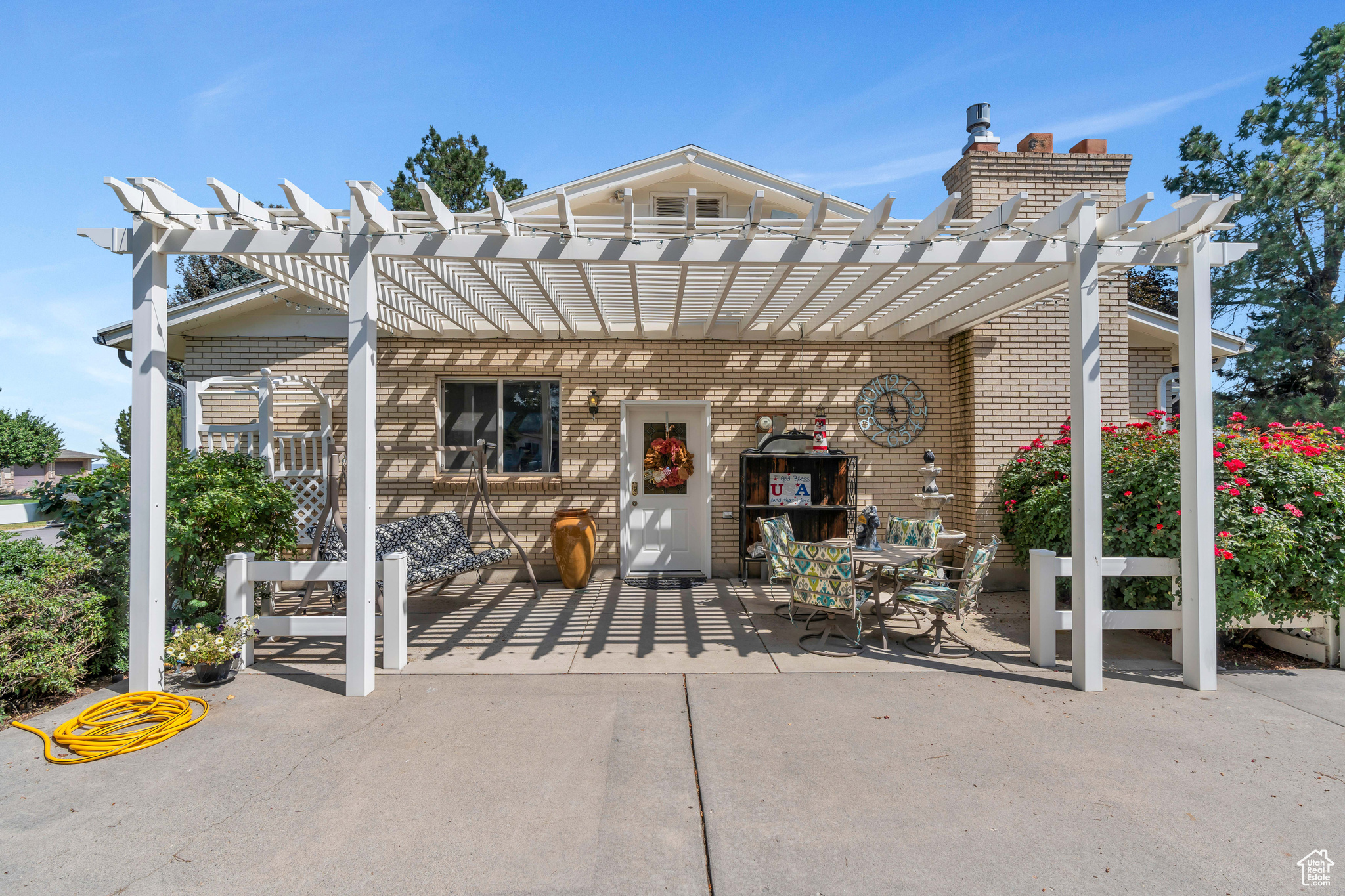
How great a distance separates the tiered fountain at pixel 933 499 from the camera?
700 cm

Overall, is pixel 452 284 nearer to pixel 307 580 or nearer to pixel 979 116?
pixel 307 580

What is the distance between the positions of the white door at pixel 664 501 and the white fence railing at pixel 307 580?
A: 349 cm

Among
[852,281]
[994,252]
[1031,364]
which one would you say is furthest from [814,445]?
[994,252]

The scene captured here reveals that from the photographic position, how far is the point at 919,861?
236 cm

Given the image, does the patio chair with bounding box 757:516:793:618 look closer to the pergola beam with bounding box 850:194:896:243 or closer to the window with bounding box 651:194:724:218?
the pergola beam with bounding box 850:194:896:243

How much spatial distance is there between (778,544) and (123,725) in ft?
15.0

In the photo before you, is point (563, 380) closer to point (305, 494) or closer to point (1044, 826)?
point (305, 494)

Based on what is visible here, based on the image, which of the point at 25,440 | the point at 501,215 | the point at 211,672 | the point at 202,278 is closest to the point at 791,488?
the point at 501,215

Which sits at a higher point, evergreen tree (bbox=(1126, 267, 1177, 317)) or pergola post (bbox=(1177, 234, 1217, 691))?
evergreen tree (bbox=(1126, 267, 1177, 317))

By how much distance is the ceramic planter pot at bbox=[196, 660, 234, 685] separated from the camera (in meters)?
4.10

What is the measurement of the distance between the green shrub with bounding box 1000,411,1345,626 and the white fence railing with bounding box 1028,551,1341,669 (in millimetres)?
258

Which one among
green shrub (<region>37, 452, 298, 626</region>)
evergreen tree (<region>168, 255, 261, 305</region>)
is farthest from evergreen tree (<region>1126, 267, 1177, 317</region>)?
evergreen tree (<region>168, 255, 261, 305</region>)

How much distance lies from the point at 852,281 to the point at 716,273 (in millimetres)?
1288

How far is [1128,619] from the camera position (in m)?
4.32
